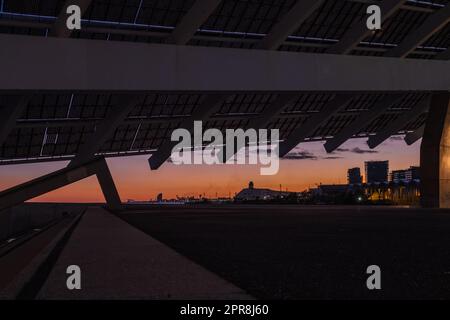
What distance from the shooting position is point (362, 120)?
39.9 meters

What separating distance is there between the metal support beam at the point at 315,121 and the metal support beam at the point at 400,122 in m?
8.28

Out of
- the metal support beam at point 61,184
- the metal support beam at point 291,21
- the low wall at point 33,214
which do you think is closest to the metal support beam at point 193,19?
the metal support beam at point 291,21

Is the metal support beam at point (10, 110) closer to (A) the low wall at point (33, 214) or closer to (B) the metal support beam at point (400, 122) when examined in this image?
(A) the low wall at point (33, 214)

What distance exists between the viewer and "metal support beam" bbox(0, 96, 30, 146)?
24.4 metres

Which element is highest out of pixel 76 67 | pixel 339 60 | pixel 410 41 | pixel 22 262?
pixel 410 41

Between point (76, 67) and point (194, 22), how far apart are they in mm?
5121

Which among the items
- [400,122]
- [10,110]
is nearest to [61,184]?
[10,110]

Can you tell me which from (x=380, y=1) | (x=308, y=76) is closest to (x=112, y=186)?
(x=308, y=76)

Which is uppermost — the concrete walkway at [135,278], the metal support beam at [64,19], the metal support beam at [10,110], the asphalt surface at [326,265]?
the metal support beam at [64,19]

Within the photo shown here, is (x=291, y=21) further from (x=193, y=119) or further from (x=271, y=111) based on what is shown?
(x=193, y=119)

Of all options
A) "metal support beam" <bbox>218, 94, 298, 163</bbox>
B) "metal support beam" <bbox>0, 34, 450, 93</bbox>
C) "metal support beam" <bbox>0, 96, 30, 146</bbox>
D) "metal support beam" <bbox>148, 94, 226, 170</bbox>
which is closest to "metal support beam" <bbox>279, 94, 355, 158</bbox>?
"metal support beam" <bbox>218, 94, 298, 163</bbox>

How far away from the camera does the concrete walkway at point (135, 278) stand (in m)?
3.08

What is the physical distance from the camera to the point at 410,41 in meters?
26.3
